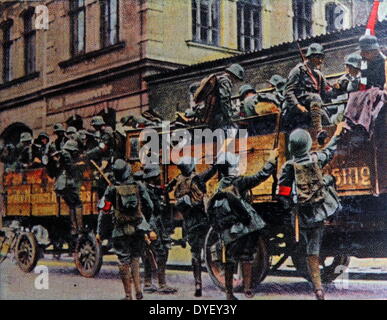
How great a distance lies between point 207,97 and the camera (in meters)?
8.20

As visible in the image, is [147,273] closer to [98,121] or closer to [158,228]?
[158,228]

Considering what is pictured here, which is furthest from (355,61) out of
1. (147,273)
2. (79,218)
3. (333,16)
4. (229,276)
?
(79,218)

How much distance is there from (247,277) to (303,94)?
2.02 metres

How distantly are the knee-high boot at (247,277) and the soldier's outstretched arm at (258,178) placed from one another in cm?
84

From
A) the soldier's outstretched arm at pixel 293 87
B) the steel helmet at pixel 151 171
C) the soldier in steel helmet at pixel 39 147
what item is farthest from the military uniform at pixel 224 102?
the soldier in steel helmet at pixel 39 147

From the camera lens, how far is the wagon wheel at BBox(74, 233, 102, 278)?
927 centimetres

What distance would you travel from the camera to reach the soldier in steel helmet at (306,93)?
7273 mm

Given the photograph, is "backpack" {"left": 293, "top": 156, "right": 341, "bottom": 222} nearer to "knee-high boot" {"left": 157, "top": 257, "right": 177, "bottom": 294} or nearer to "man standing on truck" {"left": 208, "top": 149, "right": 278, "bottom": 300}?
"man standing on truck" {"left": 208, "top": 149, "right": 278, "bottom": 300}

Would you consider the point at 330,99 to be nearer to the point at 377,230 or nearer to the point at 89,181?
the point at 377,230

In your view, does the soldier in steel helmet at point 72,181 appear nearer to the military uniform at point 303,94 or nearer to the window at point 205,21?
the window at point 205,21

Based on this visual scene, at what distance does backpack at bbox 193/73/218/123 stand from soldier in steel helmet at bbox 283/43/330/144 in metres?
0.97

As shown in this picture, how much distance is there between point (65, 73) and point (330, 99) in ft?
15.9

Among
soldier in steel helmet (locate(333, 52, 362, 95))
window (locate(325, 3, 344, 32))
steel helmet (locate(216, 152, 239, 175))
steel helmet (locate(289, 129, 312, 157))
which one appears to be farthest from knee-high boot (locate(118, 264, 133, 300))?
window (locate(325, 3, 344, 32))
